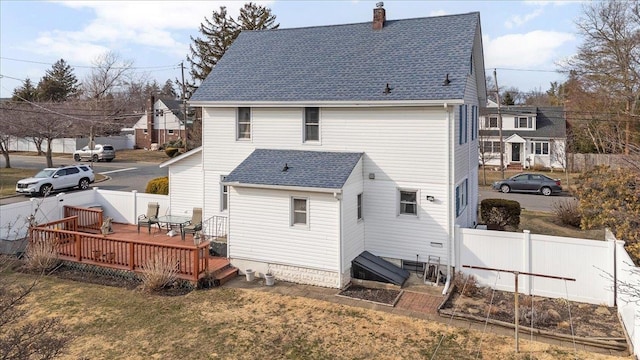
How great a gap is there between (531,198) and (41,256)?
2848 cm

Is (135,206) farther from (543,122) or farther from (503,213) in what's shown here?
(543,122)

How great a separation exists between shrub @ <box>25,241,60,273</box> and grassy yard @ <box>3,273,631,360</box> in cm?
182

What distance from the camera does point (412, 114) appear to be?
14305mm

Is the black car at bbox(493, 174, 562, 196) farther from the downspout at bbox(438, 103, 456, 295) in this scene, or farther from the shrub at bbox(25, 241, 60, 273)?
the shrub at bbox(25, 241, 60, 273)

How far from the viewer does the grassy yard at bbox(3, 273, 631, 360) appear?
31.8ft

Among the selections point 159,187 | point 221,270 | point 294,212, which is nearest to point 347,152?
point 294,212

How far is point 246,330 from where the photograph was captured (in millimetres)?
10797

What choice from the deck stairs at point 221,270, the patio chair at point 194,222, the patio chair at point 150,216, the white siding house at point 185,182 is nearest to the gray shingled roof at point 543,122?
the white siding house at point 185,182

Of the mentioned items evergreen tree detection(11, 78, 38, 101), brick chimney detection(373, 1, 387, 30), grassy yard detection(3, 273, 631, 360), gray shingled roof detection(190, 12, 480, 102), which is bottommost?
grassy yard detection(3, 273, 631, 360)

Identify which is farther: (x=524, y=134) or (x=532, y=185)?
(x=524, y=134)

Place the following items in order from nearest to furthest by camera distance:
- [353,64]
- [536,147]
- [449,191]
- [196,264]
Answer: [196,264]
[449,191]
[353,64]
[536,147]

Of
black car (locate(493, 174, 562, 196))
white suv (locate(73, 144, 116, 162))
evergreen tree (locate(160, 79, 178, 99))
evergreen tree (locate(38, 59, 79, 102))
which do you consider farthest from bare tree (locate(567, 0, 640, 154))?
evergreen tree (locate(160, 79, 178, 99))

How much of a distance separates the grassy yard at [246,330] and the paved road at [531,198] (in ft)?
61.0

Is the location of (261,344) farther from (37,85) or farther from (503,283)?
(37,85)
